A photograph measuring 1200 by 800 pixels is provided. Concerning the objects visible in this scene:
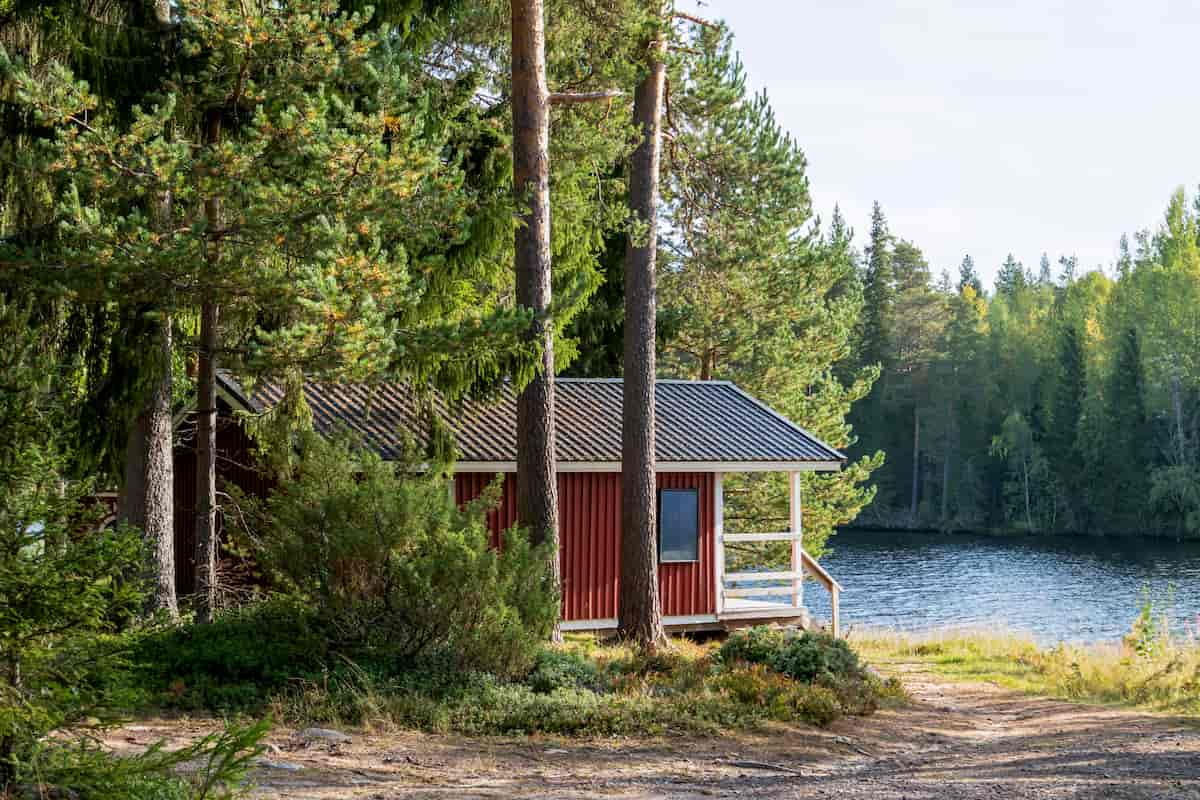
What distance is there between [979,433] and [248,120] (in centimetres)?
5938

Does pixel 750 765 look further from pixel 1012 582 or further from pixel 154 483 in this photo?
pixel 1012 582

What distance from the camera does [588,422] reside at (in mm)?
16922

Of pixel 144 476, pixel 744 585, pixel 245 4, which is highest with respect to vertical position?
pixel 245 4

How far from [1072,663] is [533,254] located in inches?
349

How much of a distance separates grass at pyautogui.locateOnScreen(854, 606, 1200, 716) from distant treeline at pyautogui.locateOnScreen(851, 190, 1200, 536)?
38340mm

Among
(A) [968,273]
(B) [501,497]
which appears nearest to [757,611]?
(B) [501,497]

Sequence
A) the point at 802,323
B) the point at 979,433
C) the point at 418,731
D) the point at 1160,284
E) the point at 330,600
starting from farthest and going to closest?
the point at 979,433 < the point at 1160,284 < the point at 802,323 < the point at 330,600 < the point at 418,731

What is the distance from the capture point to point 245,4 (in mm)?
10391

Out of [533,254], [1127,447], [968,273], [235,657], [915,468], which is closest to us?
[235,657]

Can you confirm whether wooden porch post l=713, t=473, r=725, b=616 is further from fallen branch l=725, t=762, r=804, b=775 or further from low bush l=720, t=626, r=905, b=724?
fallen branch l=725, t=762, r=804, b=775

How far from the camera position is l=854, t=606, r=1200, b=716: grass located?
41.1ft

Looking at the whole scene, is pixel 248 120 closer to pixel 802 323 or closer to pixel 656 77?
pixel 656 77

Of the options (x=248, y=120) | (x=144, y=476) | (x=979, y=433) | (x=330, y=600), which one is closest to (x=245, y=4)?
(x=248, y=120)

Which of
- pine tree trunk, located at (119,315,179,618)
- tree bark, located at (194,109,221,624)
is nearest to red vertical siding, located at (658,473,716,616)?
tree bark, located at (194,109,221,624)
